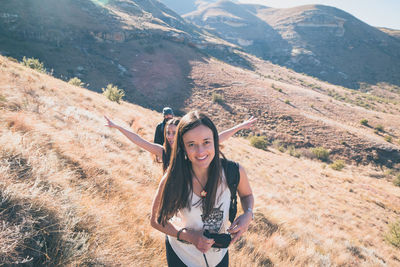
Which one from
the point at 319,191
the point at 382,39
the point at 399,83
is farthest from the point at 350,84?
the point at 319,191

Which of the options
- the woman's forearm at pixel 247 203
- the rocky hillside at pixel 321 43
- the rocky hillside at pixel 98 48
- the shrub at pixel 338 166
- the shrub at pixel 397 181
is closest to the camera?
the woman's forearm at pixel 247 203

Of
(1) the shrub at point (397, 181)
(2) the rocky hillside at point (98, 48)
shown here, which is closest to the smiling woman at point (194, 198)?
(1) the shrub at point (397, 181)

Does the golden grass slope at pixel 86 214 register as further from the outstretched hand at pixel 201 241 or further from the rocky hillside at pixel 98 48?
the rocky hillside at pixel 98 48

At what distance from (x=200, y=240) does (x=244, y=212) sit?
538 millimetres

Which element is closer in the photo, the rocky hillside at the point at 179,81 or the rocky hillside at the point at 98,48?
the rocky hillside at the point at 179,81

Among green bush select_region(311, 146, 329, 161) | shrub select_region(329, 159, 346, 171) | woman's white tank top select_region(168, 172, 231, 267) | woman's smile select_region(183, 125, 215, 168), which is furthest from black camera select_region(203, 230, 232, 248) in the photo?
green bush select_region(311, 146, 329, 161)

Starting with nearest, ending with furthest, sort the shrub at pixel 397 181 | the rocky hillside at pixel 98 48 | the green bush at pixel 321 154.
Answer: the shrub at pixel 397 181, the green bush at pixel 321 154, the rocky hillside at pixel 98 48

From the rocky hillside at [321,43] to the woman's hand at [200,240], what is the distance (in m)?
75.8

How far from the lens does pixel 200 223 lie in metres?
1.71

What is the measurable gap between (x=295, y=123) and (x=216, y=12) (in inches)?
5270

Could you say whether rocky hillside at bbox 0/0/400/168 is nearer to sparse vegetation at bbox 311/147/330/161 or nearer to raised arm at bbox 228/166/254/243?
sparse vegetation at bbox 311/147/330/161

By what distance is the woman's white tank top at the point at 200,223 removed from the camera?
1700 millimetres

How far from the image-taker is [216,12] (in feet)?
431

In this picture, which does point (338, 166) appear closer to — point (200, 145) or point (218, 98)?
point (218, 98)
